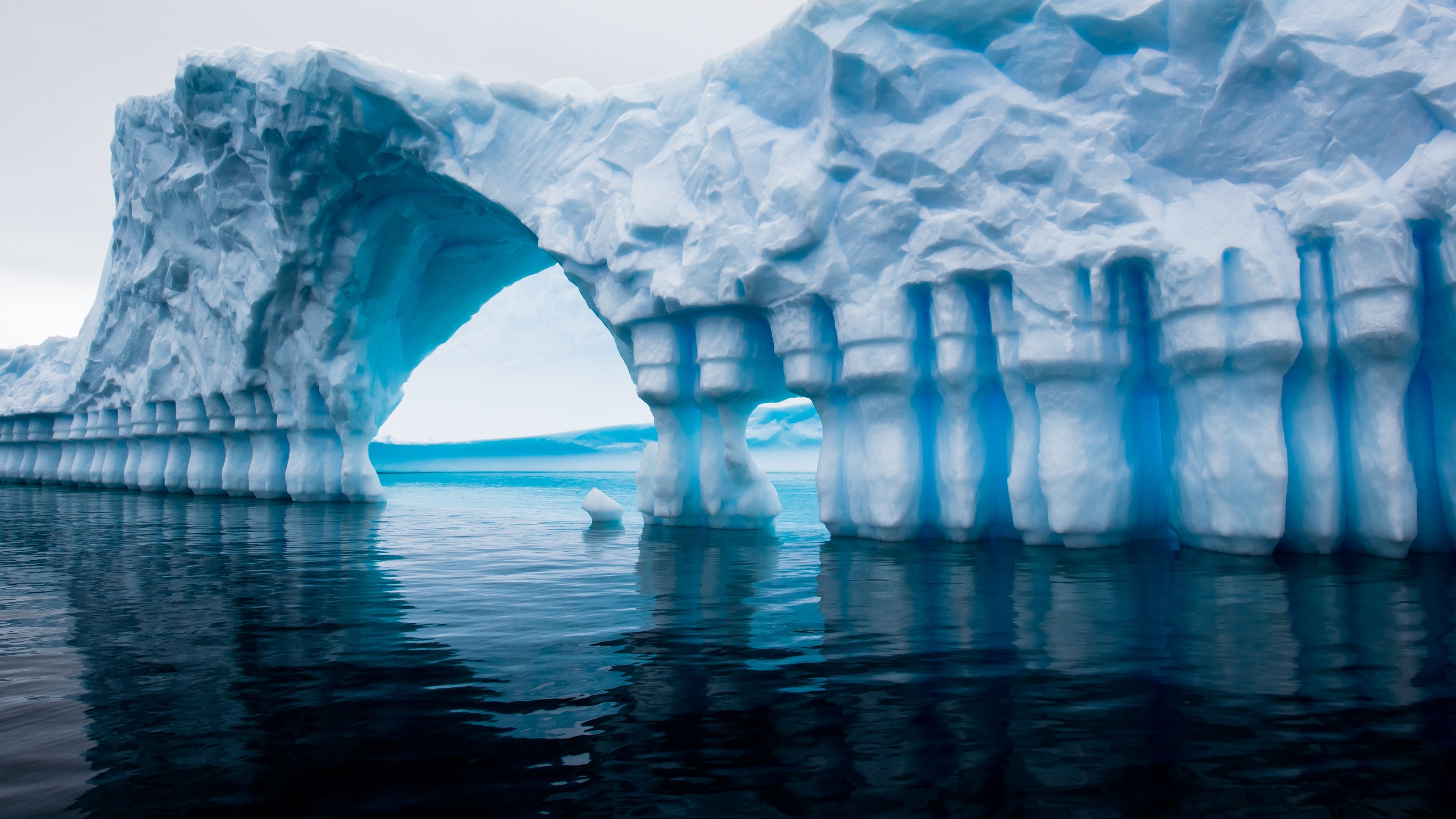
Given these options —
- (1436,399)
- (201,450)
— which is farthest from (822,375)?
(201,450)

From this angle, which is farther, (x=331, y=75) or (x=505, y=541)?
(x=331, y=75)

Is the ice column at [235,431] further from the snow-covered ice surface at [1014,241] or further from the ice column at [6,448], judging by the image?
the ice column at [6,448]

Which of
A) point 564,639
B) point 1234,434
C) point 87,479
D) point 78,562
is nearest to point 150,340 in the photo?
point 87,479

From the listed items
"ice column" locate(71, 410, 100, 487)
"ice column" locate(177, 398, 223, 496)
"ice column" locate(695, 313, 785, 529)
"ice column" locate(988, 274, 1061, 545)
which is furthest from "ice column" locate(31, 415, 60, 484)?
→ "ice column" locate(988, 274, 1061, 545)

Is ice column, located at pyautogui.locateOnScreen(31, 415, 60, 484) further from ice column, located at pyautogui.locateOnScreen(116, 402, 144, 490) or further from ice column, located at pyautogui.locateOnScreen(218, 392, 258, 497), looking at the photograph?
ice column, located at pyautogui.locateOnScreen(218, 392, 258, 497)

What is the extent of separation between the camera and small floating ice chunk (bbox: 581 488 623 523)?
11.0m

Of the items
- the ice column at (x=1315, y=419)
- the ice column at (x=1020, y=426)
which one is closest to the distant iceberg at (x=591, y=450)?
the ice column at (x=1020, y=426)

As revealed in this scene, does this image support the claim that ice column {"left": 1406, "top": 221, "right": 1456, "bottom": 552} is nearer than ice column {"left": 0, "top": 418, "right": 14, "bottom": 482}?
Yes

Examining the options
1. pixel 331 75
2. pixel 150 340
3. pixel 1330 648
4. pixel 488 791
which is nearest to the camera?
pixel 488 791

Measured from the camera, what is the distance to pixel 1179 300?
7020mm

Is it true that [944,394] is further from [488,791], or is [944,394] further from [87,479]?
[87,479]

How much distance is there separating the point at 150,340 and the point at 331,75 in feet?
41.4

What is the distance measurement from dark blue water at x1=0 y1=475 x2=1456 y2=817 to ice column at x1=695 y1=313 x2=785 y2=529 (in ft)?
11.5

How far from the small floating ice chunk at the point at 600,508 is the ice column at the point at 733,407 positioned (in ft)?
3.91
